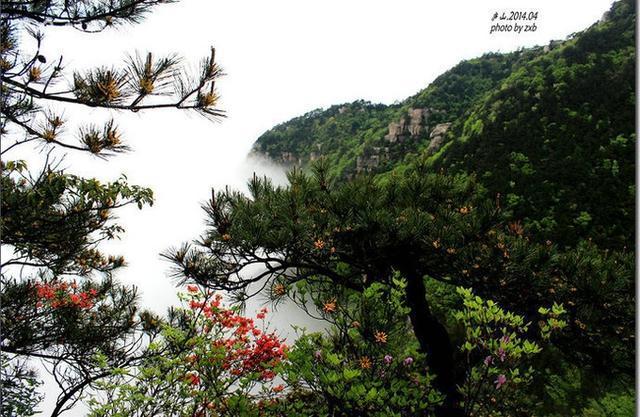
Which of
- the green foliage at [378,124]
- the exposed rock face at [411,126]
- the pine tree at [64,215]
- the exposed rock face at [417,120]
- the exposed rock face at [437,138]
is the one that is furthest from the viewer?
the exposed rock face at [417,120]

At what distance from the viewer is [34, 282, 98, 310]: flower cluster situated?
355cm

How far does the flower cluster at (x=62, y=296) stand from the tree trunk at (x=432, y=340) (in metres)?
3.12

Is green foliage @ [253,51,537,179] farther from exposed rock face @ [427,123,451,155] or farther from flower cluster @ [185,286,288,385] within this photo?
flower cluster @ [185,286,288,385]

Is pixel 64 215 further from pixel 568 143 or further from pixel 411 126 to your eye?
pixel 411 126

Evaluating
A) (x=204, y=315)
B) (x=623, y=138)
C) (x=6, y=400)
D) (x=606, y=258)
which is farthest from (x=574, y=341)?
(x=623, y=138)

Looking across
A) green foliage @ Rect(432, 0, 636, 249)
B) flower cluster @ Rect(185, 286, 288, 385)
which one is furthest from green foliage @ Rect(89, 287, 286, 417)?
green foliage @ Rect(432, 0, 636, 249)

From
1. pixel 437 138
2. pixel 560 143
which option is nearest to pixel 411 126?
pixel 437 138

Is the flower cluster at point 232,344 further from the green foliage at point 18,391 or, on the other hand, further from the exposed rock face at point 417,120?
the exposed rock face at point 417,120

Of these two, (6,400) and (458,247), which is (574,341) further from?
(6,400)

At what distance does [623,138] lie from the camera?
13391 mm

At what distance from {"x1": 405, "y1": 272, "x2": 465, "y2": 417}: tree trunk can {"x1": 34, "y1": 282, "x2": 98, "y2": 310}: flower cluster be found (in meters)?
3.12

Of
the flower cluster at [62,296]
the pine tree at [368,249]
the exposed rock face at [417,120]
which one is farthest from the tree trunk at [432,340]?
the exposed rock face at [417,120]

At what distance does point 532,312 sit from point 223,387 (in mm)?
2424

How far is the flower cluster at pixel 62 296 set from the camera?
11.7ft
